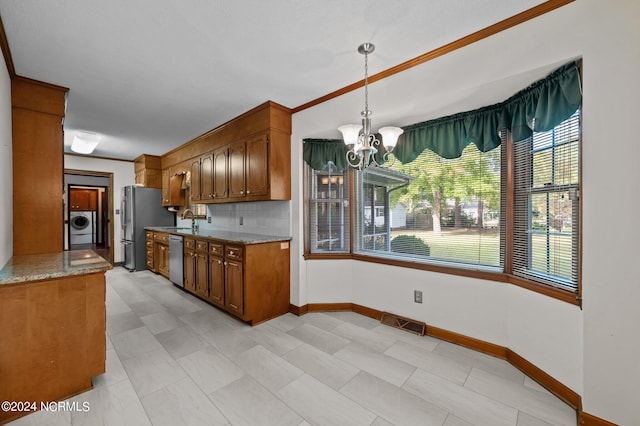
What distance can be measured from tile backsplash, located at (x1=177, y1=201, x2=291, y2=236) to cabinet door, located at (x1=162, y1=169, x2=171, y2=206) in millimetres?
963

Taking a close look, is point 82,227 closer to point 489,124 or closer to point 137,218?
point 137,218

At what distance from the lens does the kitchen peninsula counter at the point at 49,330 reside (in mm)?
1684

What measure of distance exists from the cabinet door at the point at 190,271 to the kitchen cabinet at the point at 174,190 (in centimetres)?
180

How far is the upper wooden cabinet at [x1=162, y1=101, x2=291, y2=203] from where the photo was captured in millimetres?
3301

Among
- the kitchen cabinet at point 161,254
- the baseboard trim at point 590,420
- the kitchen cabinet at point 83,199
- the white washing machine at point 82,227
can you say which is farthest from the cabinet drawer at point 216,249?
the kitchen cabinet at point 83,199

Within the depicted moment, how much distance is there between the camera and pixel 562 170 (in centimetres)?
199

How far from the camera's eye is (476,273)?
2.50 m

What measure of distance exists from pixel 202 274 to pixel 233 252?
924mm

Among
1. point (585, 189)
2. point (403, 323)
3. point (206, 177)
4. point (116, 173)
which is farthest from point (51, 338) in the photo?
point (116, 173)

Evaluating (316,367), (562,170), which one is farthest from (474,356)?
(562,170)

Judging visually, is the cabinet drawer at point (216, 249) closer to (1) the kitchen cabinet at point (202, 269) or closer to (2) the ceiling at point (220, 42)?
(1) the kitchen cabinet at point (202, 269)

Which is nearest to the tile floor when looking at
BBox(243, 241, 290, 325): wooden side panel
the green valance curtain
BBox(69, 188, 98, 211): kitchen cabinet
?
BBox(243, 241, 290, 325): wooden side panel

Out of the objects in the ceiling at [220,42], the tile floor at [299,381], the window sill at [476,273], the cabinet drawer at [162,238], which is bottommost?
the tile floor at [299,381]

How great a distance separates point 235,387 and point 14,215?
2.61 meters
